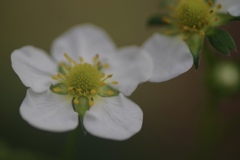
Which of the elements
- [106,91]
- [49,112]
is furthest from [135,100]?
[49,112]

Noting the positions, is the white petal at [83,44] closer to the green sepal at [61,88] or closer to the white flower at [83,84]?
the white flower at [83,84]

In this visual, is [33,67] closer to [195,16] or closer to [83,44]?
[83,44]

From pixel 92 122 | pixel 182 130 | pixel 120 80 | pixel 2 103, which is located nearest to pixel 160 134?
pixel 182 130

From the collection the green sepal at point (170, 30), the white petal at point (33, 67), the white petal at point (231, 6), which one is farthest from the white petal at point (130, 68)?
the white petal at point (231, 6)

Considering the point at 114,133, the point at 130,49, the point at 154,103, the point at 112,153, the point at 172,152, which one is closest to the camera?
the point at 114,133

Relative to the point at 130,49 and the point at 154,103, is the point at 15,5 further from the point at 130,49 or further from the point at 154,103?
the point at 130,49

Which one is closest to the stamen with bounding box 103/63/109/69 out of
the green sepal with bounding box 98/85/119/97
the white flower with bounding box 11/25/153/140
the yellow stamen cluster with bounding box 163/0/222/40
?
the white flower with bounding box 11/25/153/140

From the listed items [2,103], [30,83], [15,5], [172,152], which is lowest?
[172,152]

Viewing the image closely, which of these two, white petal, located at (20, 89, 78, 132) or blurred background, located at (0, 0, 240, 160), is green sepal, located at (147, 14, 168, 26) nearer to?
blurred background, located at (0, 0, 240, 160)
